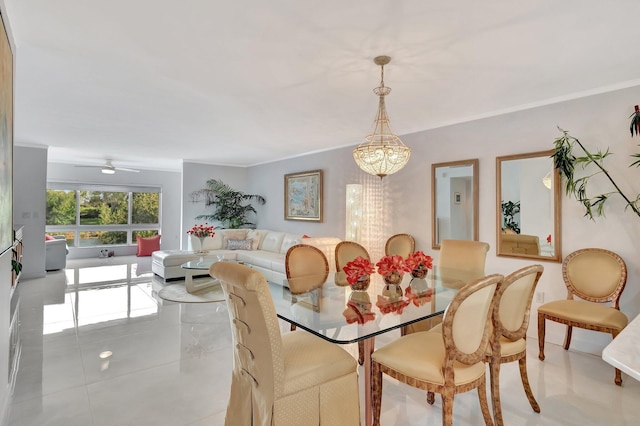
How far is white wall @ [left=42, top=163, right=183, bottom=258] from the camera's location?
333 inches

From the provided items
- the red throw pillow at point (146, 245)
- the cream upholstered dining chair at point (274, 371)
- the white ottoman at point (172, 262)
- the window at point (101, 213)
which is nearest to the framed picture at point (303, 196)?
the white ottoman at point (172, 262)

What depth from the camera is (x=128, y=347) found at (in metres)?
3.16

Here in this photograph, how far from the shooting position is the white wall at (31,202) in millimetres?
5898

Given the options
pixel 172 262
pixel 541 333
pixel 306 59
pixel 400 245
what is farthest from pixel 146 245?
pixel 541 333

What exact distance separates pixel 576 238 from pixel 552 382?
142 centimetres

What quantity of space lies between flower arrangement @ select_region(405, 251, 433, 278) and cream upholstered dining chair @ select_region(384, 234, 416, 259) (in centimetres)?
154

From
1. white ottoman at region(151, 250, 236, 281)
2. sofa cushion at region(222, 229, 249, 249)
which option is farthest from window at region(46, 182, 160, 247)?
white ottoman at region(151, 250, 236, 281)

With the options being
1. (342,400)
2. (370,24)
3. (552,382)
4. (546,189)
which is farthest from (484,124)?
(342,400)

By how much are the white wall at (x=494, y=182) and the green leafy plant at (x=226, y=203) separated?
115 inches

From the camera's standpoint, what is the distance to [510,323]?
2082 mm

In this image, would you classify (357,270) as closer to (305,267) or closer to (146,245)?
(305,267)

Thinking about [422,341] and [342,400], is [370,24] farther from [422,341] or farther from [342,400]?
[342,400]

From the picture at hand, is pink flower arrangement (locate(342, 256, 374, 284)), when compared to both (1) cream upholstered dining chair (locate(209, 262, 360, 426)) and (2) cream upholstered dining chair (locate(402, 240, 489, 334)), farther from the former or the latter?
(2) cream upholstered dining chair (locate(402, 240, 489, 334))

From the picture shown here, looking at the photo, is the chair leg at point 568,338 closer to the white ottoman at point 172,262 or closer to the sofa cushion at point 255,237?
the white ottoman at point 172,262
